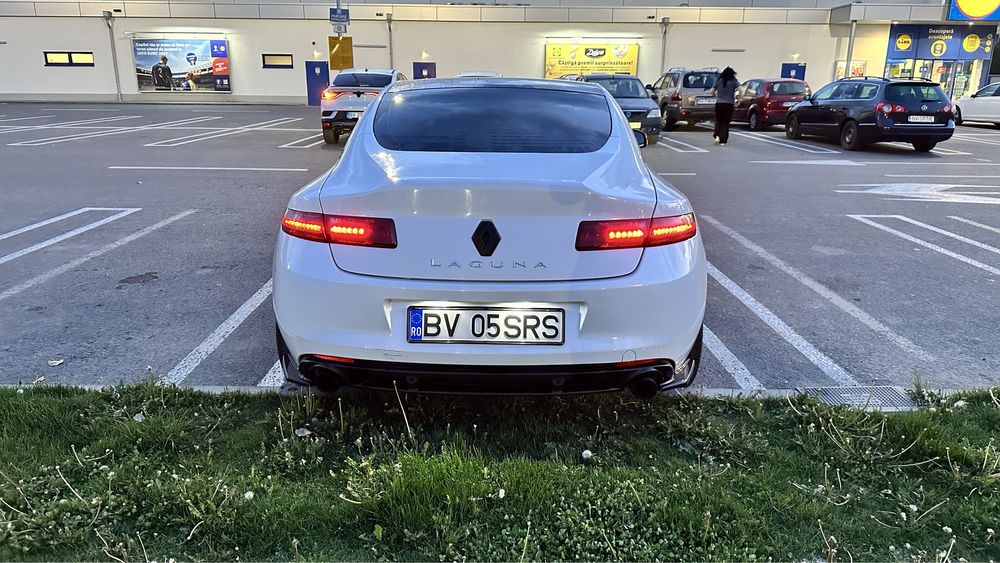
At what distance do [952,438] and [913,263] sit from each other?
343cm

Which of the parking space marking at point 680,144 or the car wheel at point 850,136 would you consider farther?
the parking space marking at point 680,144

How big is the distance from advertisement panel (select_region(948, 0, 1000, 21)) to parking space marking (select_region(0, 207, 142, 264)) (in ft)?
114

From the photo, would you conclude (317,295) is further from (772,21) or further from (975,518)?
(772,21)

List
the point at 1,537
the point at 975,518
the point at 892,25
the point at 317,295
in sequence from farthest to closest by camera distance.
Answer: the point at 892,25 < the point at 317,295 < the point at 975,518 < the point at 1,537

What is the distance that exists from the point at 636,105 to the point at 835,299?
10.6m

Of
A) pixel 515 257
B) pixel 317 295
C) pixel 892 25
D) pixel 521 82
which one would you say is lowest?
pixel 317 295

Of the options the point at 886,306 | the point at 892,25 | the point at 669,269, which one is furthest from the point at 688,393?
the point at 892,25

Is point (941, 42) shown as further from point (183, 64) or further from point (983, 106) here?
point (183, 64)

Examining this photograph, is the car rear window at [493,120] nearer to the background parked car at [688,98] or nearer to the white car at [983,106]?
the background parked car at [688,98]

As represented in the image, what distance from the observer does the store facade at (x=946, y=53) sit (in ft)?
100

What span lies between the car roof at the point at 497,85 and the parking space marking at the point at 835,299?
2337mm

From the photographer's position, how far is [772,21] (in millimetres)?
31188

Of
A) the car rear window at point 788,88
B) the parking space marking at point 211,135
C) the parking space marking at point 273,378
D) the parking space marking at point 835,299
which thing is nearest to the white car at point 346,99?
the parking space marking at point 211,135

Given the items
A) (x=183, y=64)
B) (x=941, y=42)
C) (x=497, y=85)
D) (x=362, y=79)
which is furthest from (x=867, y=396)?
(x=941, y=42)
